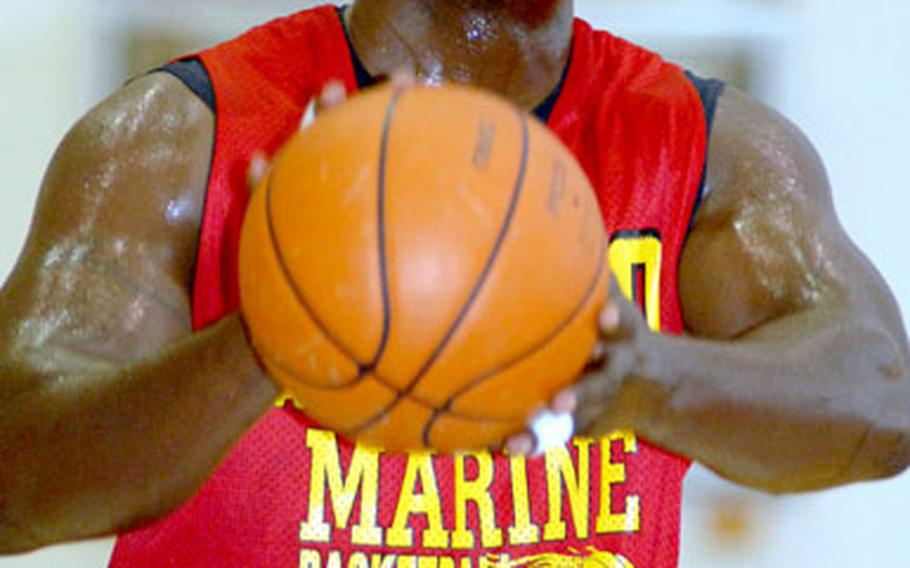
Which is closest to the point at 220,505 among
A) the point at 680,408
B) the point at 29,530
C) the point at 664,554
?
the point at 29,530

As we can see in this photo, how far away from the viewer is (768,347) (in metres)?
1.55

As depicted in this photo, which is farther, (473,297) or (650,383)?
(650,383)

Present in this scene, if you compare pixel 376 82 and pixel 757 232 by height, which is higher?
pixel 376 82

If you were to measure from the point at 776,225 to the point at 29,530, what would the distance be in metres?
0.86

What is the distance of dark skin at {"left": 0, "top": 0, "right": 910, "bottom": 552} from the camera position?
142 cm

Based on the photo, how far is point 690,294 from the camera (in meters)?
1.88

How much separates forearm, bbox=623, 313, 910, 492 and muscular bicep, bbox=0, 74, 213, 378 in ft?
1.81

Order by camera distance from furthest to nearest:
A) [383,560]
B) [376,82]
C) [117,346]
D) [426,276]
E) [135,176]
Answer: [376,82]
[383,560]
[135,176]
[117,346]
[426,276]

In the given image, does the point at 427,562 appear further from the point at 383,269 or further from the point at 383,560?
the point at 383,269

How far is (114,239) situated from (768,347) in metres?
0.67

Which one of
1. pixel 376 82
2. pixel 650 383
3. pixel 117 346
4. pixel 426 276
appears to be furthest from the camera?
pixel 376 82

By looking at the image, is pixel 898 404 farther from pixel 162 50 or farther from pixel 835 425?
pixel 162 50

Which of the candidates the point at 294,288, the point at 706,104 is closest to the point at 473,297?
the point at 294,288

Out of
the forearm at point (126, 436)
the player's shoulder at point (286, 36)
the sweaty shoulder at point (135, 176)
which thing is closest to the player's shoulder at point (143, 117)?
the sweaty shoulder at point (135, 176)
